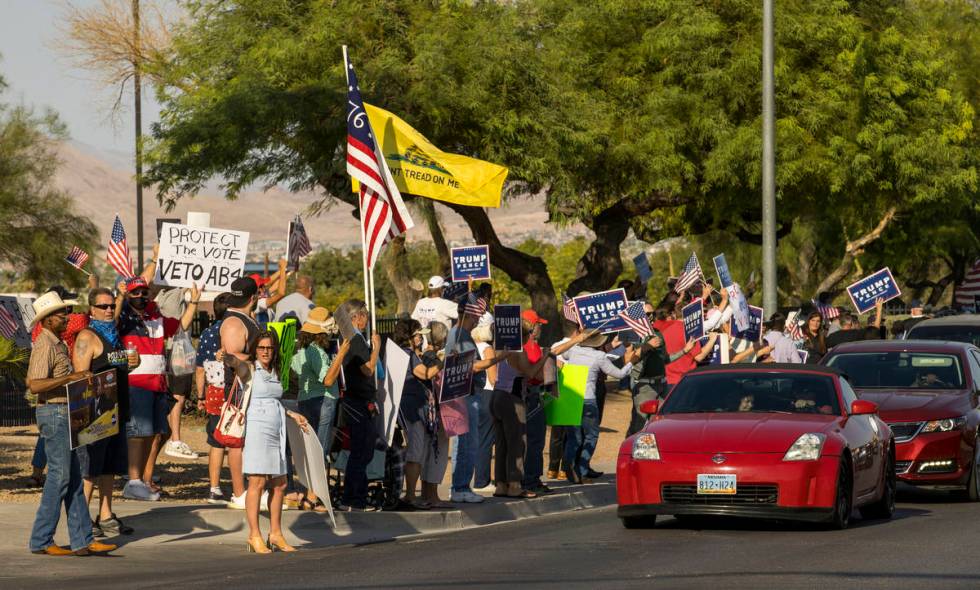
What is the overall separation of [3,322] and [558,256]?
298 ft

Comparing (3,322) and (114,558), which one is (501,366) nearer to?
(114,558)

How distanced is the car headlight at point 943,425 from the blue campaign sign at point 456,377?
453 cm

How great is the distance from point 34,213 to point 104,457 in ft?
112

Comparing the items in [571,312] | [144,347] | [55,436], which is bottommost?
[55,436]

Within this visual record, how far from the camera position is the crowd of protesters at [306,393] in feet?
38.8

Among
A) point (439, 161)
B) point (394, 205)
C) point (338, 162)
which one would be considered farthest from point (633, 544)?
point (338, 162)

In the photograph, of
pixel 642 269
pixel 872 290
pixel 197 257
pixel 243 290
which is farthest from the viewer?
pixel 642 269

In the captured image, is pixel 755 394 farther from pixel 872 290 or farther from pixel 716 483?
pixel 872 290

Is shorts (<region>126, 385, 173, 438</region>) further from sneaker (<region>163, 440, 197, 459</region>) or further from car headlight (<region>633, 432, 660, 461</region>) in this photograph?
sneaker (<region>163, 440, 197, 459</region>)

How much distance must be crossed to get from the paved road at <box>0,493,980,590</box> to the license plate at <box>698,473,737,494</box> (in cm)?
37

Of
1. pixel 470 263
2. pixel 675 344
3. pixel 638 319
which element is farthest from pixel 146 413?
pixel 470 263

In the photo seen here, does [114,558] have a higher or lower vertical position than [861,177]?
lower

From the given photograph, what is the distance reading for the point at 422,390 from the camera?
14859 millimetres

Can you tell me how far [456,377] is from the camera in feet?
49.0
